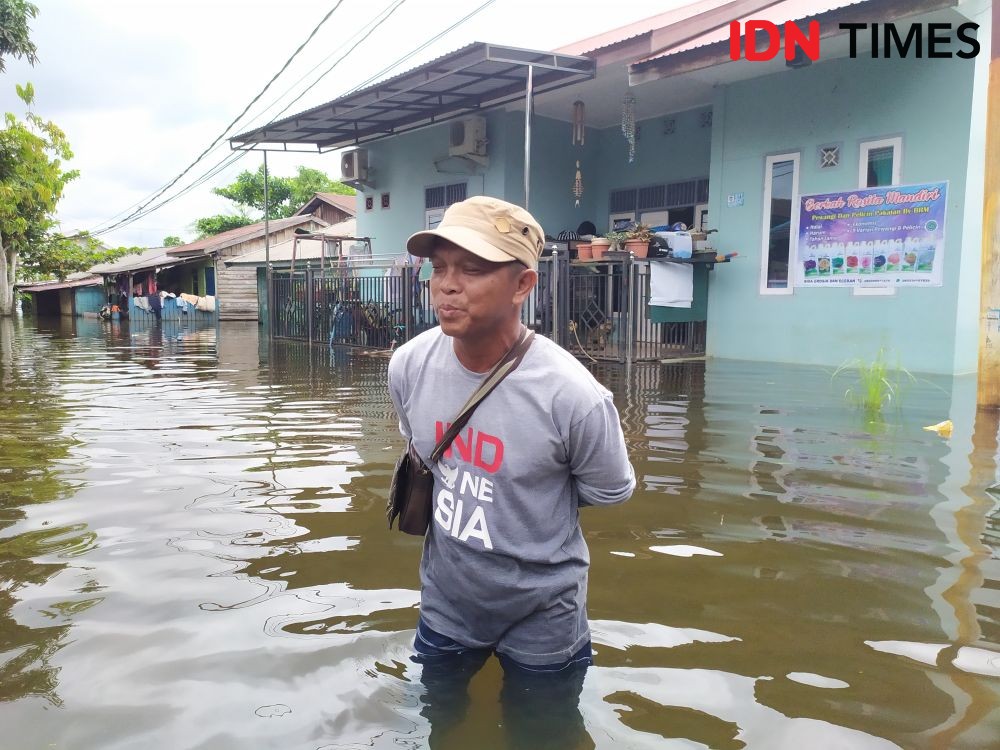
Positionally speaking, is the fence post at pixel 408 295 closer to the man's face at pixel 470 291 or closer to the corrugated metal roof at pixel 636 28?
the corrugated metal roof at pixel 636 28

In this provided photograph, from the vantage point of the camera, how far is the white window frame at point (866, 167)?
10781mm

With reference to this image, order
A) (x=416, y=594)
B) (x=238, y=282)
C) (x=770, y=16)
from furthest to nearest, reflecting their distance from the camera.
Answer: (x=238, y=282) → (x=770, y=16) → (x=416, y=594)

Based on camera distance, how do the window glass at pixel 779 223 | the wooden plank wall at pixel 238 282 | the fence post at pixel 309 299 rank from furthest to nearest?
the wooden plank wall at pixel 238 282, the fence post at pixel 309 299, the window glass at pixel 779 223

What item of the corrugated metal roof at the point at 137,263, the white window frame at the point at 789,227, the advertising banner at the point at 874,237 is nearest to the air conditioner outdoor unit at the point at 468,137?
the white window frame at the point at 789,227

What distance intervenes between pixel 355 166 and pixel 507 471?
18.8m

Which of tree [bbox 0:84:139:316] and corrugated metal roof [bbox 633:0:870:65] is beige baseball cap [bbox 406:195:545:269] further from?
tree [bbox 0:84:139:316]

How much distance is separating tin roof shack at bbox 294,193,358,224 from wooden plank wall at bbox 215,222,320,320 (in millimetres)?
812

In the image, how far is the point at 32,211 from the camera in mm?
32844

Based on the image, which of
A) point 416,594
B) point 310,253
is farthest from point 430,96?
point 310,253

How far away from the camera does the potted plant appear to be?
11773 mm

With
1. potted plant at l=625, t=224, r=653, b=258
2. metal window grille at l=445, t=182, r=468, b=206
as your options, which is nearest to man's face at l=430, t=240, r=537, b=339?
potted plant at l=625, t=224, r=653, b=258

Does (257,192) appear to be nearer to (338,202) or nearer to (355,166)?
(338,202)

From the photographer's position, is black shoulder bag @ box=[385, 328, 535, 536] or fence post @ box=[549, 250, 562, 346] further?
fence post @ box=[549, 250, 562, 346]

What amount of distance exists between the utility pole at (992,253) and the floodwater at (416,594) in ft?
3.22
